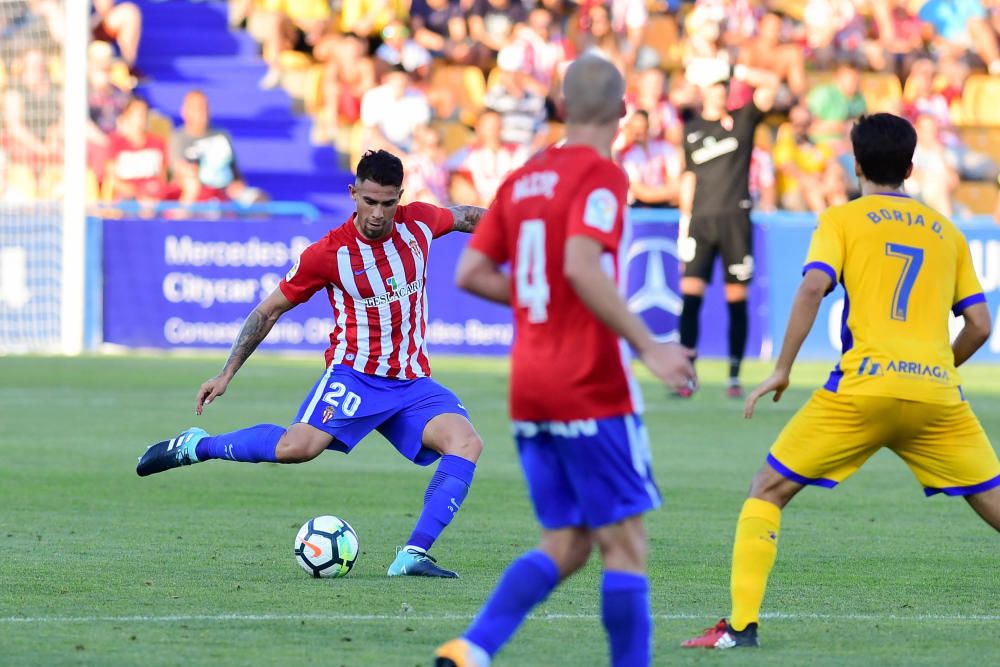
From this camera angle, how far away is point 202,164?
2098 centimetres

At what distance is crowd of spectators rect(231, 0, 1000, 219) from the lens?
2127 centimetres

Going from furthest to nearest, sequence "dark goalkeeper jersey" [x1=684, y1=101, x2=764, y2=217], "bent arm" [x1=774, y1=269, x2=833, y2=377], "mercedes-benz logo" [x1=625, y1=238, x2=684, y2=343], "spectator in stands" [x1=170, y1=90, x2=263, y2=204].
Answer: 1. "spectator in stands" [x1=170, y1=90, x2=263, y2=204]
2. "mercedes-benz logo" [x1=625, y1=238, x2=684, y2=343]
3. "dark goalkeeper jersey" [x1=684, y1=101, x2=764, y2=217]
4. "bent arm" [x1=774, y1=269, x2=833, y2=377]

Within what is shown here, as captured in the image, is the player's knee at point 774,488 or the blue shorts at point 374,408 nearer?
the player's knee at point 774,488

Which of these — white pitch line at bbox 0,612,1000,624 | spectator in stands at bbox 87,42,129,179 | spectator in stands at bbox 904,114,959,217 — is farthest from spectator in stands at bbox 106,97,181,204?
white pitch line at bbox 0,612,1000,624

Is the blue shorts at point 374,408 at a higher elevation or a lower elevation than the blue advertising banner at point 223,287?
higher

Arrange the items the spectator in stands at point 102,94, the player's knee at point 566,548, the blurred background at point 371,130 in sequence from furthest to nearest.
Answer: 1. the spectator in stands at point 102,94
2. the blurred background at point 371,130
3. the player's knee at point 566,548

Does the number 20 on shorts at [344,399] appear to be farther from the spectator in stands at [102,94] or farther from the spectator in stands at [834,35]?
the spectator in stands at [834,35]

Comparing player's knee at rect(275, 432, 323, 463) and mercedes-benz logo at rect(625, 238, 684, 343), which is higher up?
player's knee at rect(275, 432, 323, 463)

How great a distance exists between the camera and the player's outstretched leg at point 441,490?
23.1 feet

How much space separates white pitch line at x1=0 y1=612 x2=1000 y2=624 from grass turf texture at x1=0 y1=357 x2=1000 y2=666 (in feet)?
0.06

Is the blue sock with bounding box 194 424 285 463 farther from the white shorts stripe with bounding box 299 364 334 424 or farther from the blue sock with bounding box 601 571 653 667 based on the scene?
the blue sock with bounding box 601 571 653 667

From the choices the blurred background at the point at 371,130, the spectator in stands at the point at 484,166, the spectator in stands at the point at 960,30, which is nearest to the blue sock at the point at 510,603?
the blurred background at the point at 371,130

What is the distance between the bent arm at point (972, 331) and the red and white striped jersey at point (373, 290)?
2.56m

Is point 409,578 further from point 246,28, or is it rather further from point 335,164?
point 246,28
